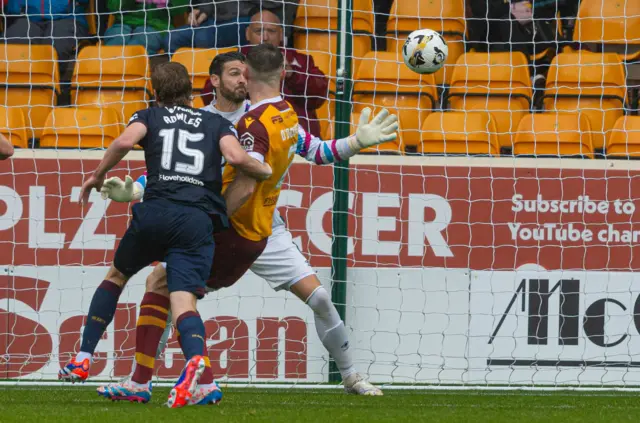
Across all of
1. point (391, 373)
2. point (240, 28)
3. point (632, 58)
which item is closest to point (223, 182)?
point (391, 373)

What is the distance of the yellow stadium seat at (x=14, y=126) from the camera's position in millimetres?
8422

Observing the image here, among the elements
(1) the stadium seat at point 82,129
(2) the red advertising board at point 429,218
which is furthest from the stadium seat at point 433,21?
(1) the stadium seat at point 82,129

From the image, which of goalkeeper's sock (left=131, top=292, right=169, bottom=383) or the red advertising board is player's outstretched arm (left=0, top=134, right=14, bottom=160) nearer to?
goalkeeper's sock (left=131, top=292, right=169, bottom=383)

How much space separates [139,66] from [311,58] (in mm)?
1528

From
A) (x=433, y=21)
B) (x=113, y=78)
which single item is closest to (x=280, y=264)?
(x=113, y=78)

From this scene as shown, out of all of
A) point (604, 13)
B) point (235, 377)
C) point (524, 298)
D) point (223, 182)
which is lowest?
point (235, 377)

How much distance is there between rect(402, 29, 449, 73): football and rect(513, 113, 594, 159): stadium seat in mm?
1541

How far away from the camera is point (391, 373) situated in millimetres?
7891

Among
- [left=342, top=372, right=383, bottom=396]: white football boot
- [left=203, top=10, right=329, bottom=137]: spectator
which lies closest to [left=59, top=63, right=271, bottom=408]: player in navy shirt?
[left=342, top=372, right=383, bottom=396]: white football boot

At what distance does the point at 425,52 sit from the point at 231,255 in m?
2.08

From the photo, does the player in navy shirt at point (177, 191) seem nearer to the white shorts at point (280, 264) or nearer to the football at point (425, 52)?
the white shorts at point (280, 264)

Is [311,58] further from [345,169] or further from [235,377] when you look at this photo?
[235,377]

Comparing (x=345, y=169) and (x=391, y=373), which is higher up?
(x=345, y=169)

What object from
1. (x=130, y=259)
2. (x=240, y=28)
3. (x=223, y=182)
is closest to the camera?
(x=130, y=259)
